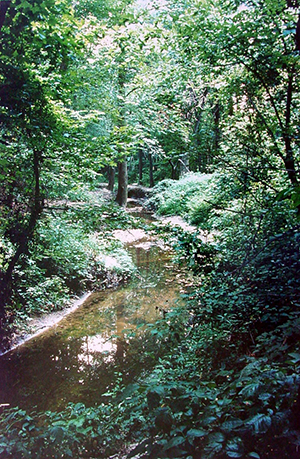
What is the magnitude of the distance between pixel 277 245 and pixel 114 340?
3.48m

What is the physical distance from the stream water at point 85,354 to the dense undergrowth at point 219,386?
0.99 feet

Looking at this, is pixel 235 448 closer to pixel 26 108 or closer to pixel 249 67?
pixel 26 108

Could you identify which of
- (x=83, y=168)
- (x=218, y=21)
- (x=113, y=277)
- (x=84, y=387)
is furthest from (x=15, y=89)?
(x=113, y=277)

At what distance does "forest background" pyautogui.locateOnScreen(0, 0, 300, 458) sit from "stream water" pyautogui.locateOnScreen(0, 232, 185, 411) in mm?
475

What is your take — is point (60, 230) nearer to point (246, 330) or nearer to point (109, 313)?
point (109, 313)

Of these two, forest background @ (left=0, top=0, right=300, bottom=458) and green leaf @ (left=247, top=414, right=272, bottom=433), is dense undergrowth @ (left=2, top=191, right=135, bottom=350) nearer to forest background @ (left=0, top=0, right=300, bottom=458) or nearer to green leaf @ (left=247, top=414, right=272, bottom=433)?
forest background @ (left=0, top=0, right=300, bottom=458)

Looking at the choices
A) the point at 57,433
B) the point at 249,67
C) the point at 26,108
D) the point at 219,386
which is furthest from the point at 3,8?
the point at 219,386

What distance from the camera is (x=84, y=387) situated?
4.46m

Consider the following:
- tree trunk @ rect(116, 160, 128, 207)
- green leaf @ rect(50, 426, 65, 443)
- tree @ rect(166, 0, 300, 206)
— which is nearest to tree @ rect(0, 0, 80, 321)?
tree @ rect(166, 0, 300, 206)

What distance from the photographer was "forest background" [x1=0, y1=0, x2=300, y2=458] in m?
2.14

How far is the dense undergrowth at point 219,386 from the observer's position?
5.72 feet

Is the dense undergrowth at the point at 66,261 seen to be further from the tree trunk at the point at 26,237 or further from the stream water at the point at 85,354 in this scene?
the stream water at the point at 85,354

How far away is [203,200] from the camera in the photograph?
123 inches

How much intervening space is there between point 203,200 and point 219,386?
1.73 m
